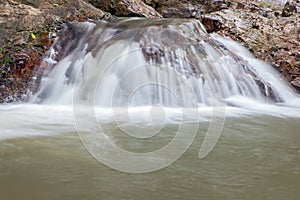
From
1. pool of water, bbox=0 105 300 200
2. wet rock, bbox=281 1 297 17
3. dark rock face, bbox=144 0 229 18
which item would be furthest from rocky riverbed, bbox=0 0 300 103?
pool of water, bbox=0 105 300 200

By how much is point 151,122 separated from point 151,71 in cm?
181

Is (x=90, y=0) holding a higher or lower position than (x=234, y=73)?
higher

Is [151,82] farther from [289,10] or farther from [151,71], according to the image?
[289,10]

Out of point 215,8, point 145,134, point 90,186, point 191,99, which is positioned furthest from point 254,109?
point 215,8

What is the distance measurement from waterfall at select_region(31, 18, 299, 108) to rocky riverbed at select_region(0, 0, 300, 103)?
1.01ft

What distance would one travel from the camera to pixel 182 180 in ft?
8.91

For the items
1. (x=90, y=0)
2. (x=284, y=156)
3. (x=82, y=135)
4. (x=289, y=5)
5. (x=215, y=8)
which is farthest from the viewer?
(x=215, y=8)

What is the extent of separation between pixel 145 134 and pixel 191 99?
212 cm

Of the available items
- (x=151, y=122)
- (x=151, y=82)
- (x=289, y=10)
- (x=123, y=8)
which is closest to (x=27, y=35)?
(x=151, y=82)

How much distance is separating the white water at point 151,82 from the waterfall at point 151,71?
0.05 ft

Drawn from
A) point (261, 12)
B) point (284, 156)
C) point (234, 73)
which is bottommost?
point (284, 156)

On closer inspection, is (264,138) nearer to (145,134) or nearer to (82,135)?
(145,134)

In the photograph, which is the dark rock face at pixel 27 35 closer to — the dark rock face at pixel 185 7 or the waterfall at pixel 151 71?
the waterfall at pixel 151 71

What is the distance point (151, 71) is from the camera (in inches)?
251
